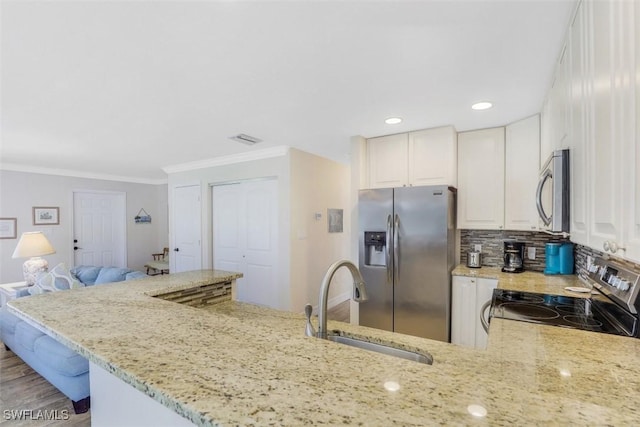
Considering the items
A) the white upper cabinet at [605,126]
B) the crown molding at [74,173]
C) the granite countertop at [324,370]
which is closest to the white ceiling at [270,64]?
the white upper cabinet at [605,126]

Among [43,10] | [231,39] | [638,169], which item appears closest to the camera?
[638,169]

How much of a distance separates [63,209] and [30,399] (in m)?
4.13

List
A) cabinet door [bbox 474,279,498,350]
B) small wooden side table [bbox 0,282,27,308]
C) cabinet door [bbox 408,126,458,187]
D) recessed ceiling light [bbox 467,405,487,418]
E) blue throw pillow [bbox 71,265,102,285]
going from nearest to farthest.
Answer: recessed ceiling light [bbox 467,405,487,418]
cabinet door [bbox 474,279,498,350]
cabinet door [bbox 408,126,458,187]
small wooden side table [bbox 0,282,27,308]
blue throw pillow [bbox 71,265,102,285]

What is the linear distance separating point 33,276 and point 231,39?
4105 mm

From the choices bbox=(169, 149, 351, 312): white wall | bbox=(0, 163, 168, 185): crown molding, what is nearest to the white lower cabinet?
bbox=(169, 149, 351, 312): white wall

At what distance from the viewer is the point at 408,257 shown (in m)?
2.91

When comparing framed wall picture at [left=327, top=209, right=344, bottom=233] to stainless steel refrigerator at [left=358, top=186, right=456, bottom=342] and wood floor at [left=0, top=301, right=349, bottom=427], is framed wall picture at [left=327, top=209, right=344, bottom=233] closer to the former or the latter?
stainless steel refrigerator at [left=358, top=186, right=456, bottom=342]

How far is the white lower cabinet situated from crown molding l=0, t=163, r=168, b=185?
6098 millimetres

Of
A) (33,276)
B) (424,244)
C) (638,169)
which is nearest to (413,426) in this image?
(638,169)

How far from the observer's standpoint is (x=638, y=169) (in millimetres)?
771

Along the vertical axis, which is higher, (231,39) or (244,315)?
(231,39)

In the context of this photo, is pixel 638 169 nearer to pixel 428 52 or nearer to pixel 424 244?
pixel 428 52

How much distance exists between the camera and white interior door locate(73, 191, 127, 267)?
18.6 ft

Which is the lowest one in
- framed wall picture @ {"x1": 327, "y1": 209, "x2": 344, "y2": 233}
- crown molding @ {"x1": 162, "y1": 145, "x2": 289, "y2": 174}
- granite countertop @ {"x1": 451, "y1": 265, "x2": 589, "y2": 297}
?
granite countertop @ {"x1": 451, "y1": 265, "x2": 589, "y2": 297}
